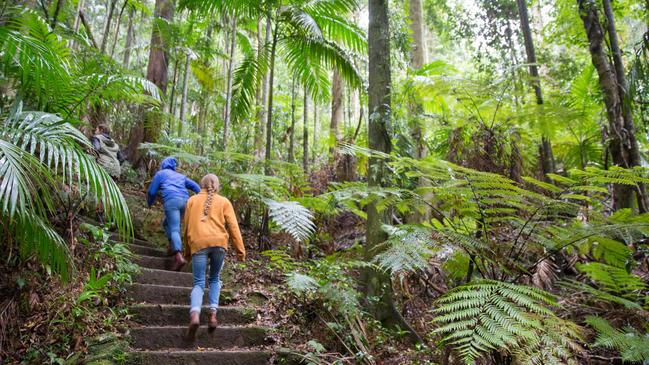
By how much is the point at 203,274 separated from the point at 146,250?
2196mm

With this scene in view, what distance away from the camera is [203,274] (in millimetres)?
4223

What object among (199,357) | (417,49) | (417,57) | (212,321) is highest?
(417,49)

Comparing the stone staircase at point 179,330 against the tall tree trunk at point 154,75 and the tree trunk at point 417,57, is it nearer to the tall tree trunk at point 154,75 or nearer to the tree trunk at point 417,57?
the tree trunk at point 417,57

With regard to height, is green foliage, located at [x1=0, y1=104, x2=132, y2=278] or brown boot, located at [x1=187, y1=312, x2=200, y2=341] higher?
green foliage, located at [x1=0, y1=104, x2=132, y2=278]

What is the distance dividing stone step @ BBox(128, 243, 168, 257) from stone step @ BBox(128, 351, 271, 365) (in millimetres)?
2447

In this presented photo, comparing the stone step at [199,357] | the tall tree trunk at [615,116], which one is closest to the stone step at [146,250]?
the stone step at [199,357]

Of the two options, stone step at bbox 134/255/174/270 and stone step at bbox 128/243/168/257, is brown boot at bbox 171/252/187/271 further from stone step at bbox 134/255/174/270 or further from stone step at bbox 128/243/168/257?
stone step at bbox 128/243/168/257

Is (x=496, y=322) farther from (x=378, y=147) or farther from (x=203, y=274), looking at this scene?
(x=378, y=147)

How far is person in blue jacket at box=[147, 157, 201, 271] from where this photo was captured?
5562 millimetres

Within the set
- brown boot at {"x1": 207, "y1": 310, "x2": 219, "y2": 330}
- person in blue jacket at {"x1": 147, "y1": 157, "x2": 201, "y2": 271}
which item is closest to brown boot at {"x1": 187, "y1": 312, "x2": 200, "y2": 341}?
brown boot at {"x1": 207, "y1": 310, "x2": 219, "y2": 330}

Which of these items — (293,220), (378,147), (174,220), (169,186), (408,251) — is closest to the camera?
(408,251)

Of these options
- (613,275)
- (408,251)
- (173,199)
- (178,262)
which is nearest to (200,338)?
(178,262)

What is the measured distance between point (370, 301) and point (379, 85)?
2.80m

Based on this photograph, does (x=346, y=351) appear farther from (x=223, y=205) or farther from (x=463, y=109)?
(x=463, y=109)
